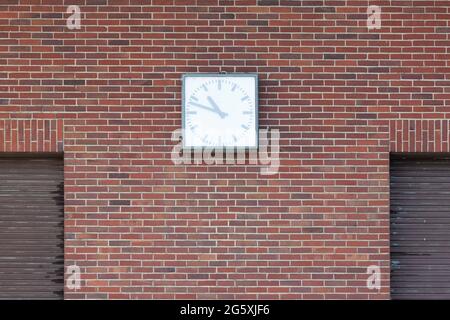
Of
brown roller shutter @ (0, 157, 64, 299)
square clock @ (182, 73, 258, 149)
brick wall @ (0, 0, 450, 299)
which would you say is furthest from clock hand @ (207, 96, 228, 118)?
brown roller shutter @ (0, 157, 64, 299)

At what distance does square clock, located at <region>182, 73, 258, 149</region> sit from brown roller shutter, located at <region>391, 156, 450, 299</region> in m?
1.34

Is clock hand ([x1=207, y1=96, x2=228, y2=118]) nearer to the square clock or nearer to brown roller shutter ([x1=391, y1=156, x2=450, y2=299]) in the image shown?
the square clock

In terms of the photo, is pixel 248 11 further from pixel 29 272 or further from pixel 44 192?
pixel 29 272

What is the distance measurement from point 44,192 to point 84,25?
149 centimetres

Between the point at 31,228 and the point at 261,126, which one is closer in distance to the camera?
the point at 261,126

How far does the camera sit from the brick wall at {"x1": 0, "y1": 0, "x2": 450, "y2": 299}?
5629mm

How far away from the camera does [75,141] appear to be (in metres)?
5.66

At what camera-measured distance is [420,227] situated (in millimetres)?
5820

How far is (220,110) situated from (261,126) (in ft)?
1.24

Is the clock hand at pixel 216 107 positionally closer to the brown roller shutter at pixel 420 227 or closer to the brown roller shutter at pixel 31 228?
the brown roller shutter at pixel 31 228

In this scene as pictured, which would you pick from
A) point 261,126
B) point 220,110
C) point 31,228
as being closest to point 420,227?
point 261,126

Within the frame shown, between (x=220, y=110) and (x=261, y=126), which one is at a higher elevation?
(x=220, y=110)

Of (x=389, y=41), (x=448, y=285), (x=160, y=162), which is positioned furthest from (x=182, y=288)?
(x=389, y=41)

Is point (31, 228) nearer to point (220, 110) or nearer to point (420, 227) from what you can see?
point (220, 110)
